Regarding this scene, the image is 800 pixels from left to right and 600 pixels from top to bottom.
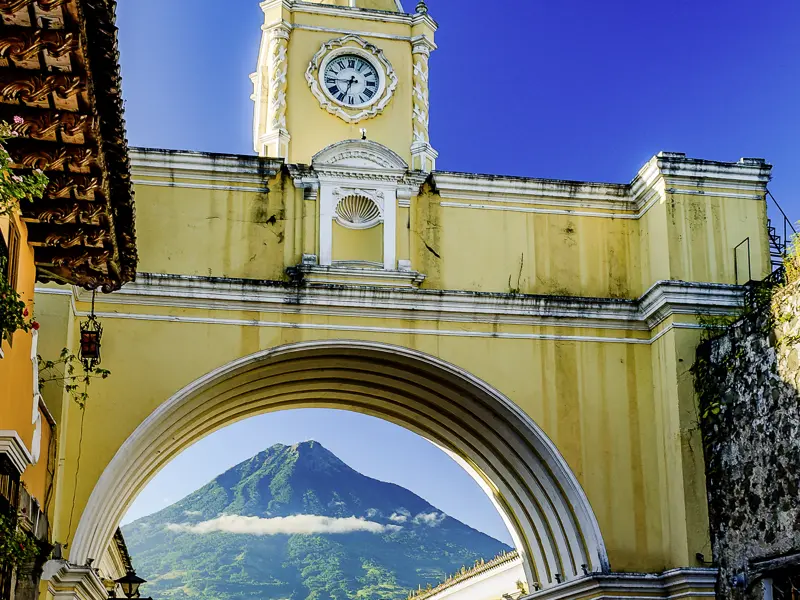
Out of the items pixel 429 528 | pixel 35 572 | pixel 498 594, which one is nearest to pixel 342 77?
pixel 35 572

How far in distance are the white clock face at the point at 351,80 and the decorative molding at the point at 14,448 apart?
7.23 metres

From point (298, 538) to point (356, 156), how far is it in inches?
2434

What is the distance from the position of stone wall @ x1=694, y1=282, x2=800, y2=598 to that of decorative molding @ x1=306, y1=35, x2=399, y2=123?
488 centimetres

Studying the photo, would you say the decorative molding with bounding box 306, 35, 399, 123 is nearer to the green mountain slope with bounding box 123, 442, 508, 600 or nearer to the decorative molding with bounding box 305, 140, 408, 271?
Result: the decorative molding with bounding box 305, 140, 408, 271

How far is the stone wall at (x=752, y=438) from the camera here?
12.4 metres

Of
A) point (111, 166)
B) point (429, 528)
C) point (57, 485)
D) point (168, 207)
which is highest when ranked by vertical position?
point (429, 528)

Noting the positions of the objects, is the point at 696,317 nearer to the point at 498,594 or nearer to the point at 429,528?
the point at 498,594

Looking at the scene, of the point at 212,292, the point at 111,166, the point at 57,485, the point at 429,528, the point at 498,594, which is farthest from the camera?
the point at 429,528

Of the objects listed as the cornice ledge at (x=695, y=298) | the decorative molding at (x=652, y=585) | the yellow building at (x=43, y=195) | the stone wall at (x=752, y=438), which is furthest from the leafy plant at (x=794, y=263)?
the yellow building at (x=43, y=195)

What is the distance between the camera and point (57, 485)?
1288 cm

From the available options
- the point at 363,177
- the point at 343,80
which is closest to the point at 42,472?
the point at 363,177

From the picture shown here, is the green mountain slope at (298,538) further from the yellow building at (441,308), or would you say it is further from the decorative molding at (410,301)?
the decorative molding at (410,301)

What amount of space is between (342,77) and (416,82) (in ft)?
3.08

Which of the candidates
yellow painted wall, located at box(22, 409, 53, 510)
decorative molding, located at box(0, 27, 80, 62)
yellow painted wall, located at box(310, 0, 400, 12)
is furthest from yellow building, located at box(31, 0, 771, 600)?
decorative molding, located at box(0, 27, 80, 62)
